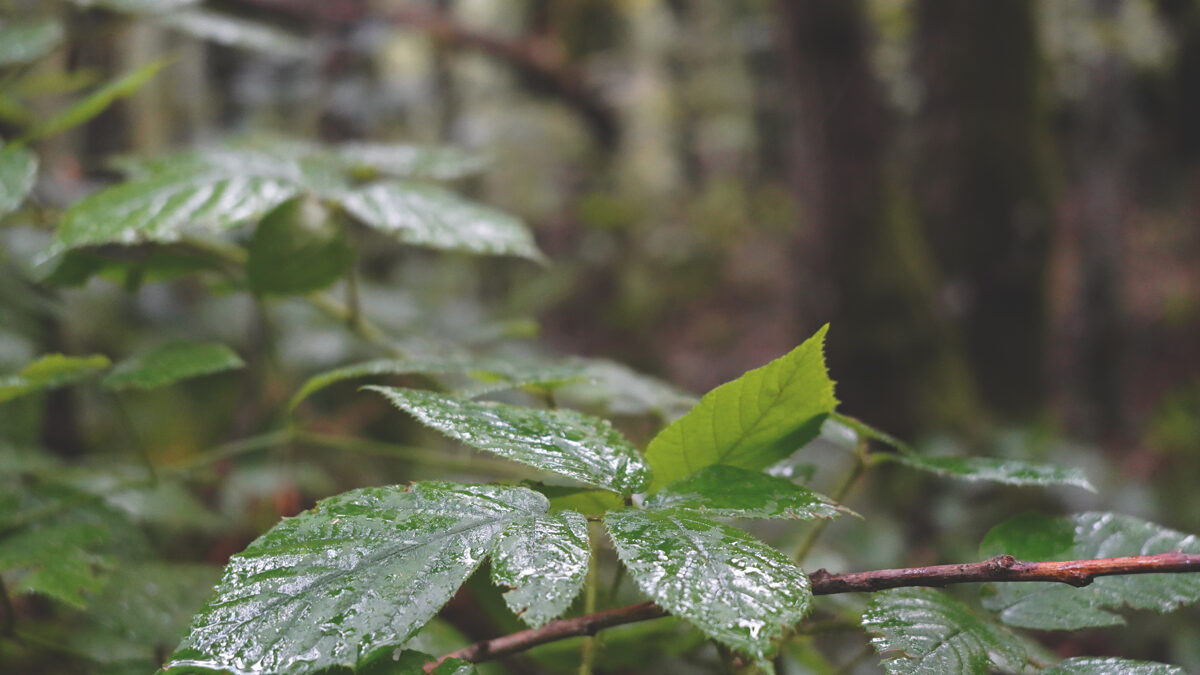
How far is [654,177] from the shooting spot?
809cm

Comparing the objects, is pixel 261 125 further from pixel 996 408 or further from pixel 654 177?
pixel 654 177

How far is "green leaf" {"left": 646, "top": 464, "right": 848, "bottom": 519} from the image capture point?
0.35 metres

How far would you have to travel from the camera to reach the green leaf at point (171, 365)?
1.74 feet

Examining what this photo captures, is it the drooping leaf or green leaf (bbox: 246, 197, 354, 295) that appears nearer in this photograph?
green leaf (bbox: 246, 197, 354, 295)

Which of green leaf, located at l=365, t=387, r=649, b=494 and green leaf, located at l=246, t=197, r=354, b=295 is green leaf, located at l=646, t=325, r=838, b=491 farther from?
green leaf, located at l=246, t=197, r=354, b=295

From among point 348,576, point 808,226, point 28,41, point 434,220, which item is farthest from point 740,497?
point 808,226

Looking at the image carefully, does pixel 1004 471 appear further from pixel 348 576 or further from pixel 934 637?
pixel 348 576

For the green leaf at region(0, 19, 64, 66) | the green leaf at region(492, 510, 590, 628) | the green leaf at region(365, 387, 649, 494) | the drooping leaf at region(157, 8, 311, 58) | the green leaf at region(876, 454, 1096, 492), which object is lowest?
the green leaf at region(492, 510, 590, 628)

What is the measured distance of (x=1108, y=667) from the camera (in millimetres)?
347

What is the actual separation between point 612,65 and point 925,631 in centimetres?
543

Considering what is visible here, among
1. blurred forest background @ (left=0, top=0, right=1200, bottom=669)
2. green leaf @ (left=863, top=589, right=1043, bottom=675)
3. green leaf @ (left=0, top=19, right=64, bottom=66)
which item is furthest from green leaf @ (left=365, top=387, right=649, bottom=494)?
green leaf @ (left=0, top=19, right=64, bottom=66)

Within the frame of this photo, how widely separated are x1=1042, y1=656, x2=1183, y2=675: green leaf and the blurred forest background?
14.2 inches

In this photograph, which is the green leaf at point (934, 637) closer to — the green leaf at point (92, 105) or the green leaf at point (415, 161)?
the green leaf at point (415, 161)

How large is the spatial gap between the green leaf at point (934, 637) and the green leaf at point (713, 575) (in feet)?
0.24
